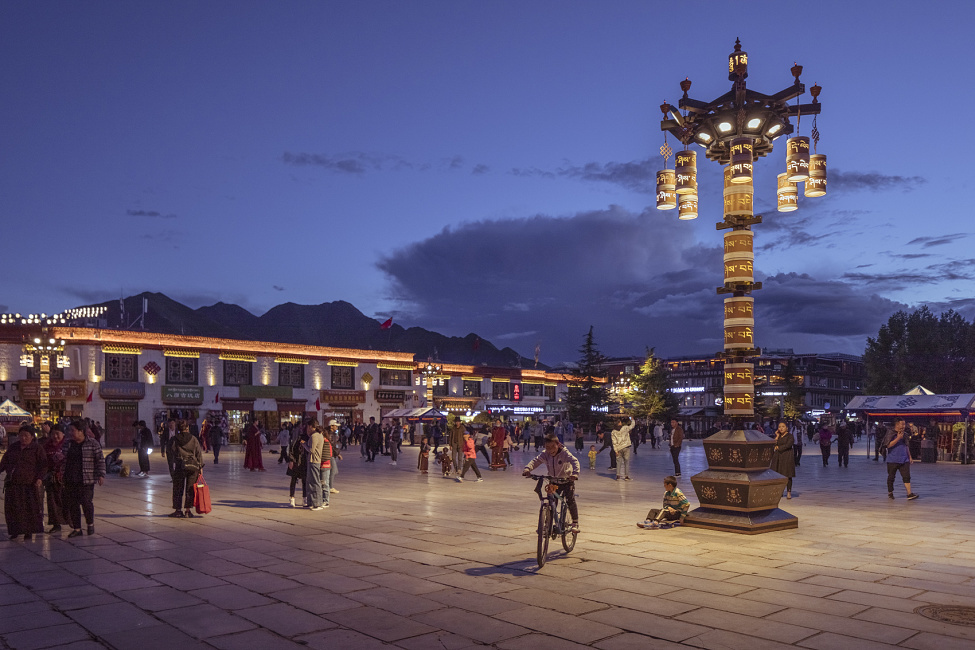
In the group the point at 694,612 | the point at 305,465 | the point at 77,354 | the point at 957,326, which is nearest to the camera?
the point at 694,612

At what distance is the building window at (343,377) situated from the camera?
163 ft

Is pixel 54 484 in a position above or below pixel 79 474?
below

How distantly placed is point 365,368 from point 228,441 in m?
11.7

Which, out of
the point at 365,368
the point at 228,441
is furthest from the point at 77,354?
the point at 365,368

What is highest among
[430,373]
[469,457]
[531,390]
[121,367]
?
[121,367]

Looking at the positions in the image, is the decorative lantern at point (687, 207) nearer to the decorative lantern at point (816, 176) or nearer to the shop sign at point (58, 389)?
the decorative lantern at point (816, 176)

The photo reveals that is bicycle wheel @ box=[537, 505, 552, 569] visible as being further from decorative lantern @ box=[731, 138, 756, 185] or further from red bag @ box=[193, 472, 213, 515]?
red bag @ box=[193, 472, 213, 515]

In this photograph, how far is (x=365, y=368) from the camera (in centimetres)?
5138

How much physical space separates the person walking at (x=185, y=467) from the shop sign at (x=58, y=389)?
29761mm

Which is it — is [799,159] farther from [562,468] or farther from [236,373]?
[236,373]

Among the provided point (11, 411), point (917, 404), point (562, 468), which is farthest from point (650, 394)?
point (562, 468)

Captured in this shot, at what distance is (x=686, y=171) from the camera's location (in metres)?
12.3

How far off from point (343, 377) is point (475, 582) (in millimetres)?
43670

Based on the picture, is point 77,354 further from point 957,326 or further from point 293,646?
point 957,326
